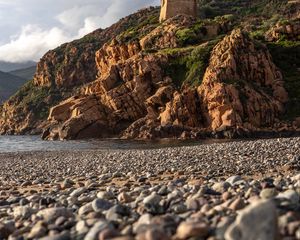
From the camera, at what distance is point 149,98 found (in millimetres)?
69250

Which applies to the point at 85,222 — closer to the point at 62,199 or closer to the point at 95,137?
the point at 62,199

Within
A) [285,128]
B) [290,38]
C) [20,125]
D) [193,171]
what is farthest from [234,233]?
[20,125]

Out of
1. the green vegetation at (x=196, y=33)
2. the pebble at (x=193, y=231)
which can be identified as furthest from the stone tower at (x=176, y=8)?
the pebble at (x=193, y=231)

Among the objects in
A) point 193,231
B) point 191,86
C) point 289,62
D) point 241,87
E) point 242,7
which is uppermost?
point 242,7

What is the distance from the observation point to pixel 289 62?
74750mm

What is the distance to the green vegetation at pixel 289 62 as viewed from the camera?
66625mm

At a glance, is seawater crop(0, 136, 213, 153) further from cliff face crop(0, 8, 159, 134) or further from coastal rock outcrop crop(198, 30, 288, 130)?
cliff face crop(0, 8, 159, 134)

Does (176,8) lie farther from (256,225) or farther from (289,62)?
(256,225)

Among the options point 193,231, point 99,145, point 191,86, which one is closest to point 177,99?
point 191,86

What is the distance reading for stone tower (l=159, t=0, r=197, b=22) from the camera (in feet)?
352

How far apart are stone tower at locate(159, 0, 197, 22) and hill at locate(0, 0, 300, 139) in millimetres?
11401

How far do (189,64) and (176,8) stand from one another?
3968 centimetres

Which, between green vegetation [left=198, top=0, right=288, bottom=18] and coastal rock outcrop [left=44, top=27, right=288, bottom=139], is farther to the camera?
green vegetation [left=198, top=0, right=288, bottom=18]

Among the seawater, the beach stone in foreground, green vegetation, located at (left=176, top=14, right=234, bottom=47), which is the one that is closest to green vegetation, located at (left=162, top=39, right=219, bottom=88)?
green vegetation, located at (left=176, top=14, right=234, bottom=47)
